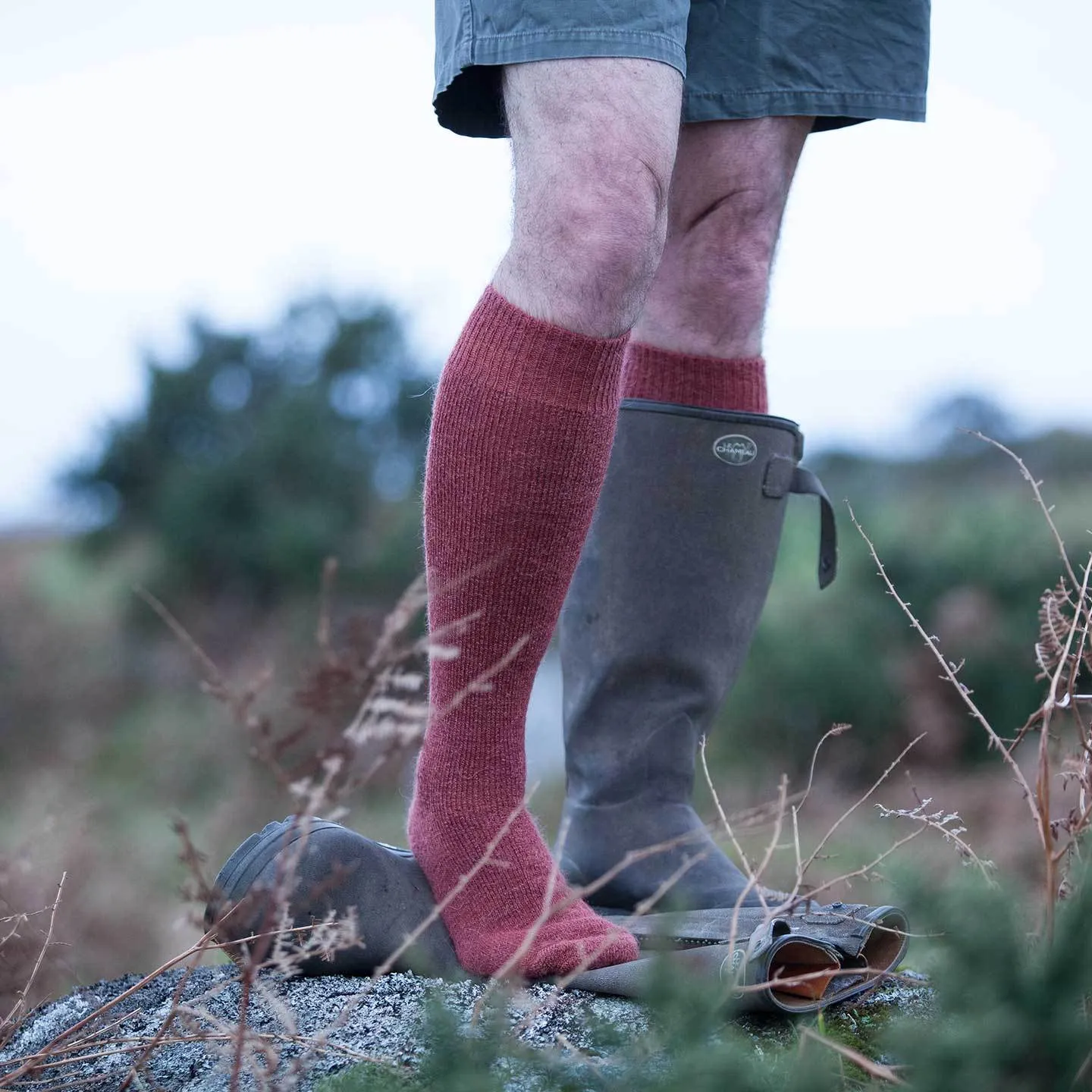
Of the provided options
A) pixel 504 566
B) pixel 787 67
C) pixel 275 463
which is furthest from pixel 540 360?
pixel 275 463

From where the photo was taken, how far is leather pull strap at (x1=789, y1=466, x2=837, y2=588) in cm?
158

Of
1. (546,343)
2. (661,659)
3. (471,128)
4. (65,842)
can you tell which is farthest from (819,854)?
(65,842)

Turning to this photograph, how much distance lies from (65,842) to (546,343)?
172 cm

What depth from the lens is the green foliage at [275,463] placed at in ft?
43.7

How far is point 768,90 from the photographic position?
142 centimetres

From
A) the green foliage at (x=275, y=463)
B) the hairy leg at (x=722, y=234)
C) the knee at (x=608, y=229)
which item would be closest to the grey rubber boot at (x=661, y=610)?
the hairy leg at (x=722, y=234)

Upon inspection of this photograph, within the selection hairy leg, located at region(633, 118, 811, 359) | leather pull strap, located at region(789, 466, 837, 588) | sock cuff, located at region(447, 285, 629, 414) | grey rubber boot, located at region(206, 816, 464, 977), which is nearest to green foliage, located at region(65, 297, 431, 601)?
leather pull strap, located at region(789, 466, 837, 588)

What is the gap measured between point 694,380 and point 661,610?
295 mm

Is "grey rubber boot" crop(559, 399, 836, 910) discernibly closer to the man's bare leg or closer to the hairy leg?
the hairy leg

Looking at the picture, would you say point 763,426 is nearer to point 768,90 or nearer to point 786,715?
point 768,90

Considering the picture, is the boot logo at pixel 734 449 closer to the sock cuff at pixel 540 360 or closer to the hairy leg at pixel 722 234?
the hairy leg at pixel 722 234

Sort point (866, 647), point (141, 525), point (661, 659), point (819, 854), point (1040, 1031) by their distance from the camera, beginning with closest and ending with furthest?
point (1040, 1031) → point (819, 854) → point (661, 659) → point (866, 647) → point (141, 525)

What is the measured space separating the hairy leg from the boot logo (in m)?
0.11

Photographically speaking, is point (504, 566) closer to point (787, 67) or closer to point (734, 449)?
point (734, 449)
